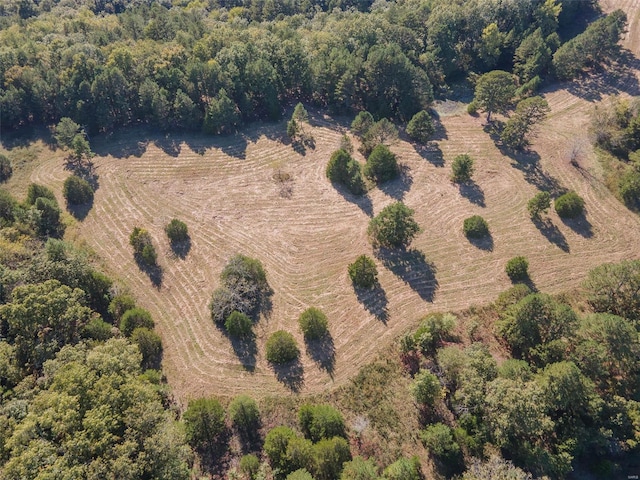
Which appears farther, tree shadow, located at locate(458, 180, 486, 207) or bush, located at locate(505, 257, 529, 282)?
tree shadow, located at locate(458, 180, 486, 207)

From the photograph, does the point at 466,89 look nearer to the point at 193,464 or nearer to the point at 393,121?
the point at 393,121

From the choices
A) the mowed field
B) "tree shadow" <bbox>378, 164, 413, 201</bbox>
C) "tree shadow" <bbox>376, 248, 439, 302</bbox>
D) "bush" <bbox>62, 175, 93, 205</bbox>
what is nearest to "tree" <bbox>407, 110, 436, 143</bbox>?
the mowed field

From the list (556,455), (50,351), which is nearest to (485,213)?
(556,455)

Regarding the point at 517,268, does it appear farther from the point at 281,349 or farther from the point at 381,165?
the point at 281,349

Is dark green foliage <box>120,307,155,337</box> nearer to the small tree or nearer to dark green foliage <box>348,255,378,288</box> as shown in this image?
dark green foliage <box>348,255,378,288</box>

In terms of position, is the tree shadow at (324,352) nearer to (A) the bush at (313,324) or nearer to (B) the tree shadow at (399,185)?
(A) the bush at (313,324)

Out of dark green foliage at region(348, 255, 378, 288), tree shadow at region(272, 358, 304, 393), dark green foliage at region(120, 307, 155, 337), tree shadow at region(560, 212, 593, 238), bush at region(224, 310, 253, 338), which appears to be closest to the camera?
tree shadow at region(272, 358, 304, 393)

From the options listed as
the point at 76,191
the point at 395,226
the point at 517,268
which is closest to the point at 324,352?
the point at 395,226

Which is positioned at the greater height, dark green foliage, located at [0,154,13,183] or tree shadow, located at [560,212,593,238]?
tree shadow, located at [560,212,593,238]
